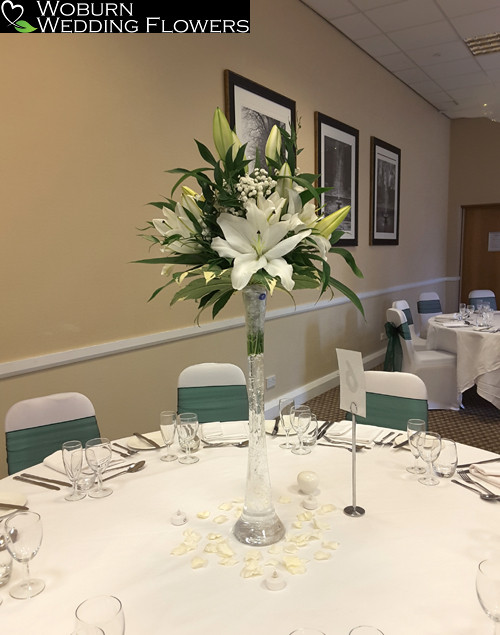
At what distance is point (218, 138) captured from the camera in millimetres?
1192

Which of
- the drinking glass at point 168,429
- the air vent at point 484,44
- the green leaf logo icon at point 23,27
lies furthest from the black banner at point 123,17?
the air vent at point 484,44

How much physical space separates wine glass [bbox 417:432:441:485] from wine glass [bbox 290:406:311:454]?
1.20ft

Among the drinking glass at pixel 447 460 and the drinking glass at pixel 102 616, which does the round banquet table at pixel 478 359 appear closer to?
the drinking glass at pixel 447 460

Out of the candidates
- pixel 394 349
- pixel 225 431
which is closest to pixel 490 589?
pixel 225 431

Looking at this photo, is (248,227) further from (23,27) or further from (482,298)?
(482,298)

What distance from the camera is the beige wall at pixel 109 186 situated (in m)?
2.44

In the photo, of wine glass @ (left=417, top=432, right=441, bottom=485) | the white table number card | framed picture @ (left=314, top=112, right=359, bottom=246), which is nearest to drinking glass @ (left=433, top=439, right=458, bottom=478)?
wine glass @ (left=417, top=432, right=441, bottom=485)

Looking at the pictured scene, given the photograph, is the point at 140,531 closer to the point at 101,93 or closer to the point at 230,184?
the point at 230,184

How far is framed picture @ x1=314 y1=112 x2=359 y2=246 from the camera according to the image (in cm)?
466

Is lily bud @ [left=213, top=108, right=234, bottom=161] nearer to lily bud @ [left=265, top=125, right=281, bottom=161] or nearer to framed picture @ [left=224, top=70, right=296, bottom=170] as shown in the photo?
lily bud @ [left=265, top=125, right=281, bottom=161]

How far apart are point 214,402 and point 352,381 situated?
1.13 meters

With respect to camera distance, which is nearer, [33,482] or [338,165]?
[33,482]

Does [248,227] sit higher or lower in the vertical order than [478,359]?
higher

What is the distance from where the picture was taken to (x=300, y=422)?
1.68m
